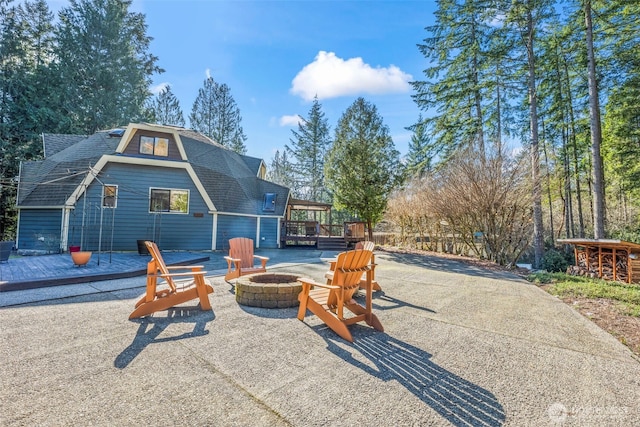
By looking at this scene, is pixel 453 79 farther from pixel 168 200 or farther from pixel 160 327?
pixel 160 327

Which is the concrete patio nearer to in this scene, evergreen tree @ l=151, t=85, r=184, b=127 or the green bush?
the green bush

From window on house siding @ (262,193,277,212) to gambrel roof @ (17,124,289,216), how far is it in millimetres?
218

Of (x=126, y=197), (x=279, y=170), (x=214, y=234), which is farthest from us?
(x=279, y=170)

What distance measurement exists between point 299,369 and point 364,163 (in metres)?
14.2

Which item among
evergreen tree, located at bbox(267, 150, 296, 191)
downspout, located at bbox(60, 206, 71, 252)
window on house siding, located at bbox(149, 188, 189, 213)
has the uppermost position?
evergreen tree, located at bbox(267, 150, 296, 191)

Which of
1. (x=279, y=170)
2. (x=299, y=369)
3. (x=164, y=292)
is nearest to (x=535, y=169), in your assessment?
(x=299, y=369)

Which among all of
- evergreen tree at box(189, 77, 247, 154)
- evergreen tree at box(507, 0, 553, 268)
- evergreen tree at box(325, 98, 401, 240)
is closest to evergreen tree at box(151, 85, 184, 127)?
evergreen tree at box(189, 77, 247, 154)

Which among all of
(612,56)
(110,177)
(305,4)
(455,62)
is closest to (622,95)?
(612,56)

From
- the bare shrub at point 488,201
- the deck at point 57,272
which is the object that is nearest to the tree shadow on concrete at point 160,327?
the deck at point 57,272

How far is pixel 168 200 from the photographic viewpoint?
470 inches

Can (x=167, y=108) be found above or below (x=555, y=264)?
above

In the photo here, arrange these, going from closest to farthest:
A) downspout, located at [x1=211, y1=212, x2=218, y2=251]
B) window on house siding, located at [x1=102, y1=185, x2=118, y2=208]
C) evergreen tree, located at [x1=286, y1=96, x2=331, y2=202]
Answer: window on house siding, located at [x1=102, y1=185, x2=118, y2=208] → downspout, located at [x1=211, y1=212, x2=218, y2=251] → evergreen tree, located at [x1=286, y1=96, x2=331, y2=202]

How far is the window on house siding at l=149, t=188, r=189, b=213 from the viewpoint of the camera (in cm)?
1166

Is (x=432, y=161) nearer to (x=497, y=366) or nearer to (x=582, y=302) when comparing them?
(x=582, y=302)
